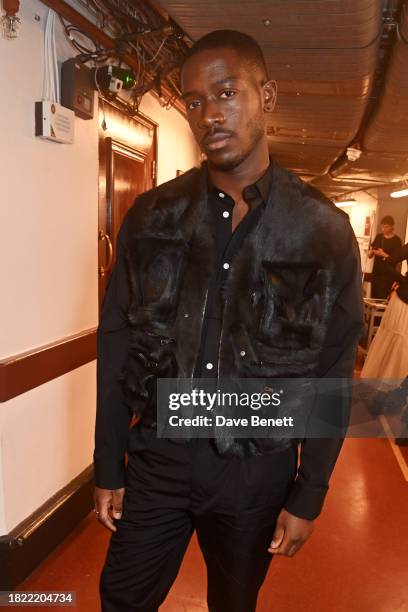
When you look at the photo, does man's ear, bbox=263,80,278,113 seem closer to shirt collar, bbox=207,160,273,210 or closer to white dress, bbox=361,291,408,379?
shirt collar, bbox=207,160,273,210

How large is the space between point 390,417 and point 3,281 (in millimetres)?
3652

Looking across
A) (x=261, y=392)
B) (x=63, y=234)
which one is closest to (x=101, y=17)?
(x=63, y=234)

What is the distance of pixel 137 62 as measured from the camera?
264cm

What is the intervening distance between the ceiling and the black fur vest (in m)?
1.11

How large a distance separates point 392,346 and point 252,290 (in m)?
3.71

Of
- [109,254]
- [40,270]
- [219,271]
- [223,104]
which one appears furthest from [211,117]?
[109,254]

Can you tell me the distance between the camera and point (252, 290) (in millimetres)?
1179

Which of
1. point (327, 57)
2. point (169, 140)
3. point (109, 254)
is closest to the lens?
point (327, 57)

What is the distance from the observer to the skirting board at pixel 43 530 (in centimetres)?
197

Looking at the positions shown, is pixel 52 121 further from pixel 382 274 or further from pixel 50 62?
pixel 382 274

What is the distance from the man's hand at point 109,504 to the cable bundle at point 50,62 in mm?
1565

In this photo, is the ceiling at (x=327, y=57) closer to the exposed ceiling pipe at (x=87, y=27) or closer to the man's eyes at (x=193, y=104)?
the exposed ceiling pipe at (x=87, y=27)

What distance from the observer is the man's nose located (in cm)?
114

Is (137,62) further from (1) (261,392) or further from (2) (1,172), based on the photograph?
(1) (261,392)
